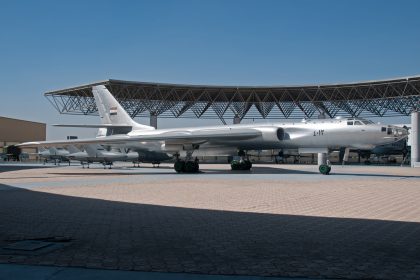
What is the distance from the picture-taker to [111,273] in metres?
4.86

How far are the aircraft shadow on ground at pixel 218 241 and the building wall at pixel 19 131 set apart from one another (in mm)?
63116

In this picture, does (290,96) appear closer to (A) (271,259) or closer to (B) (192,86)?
(B) (192,86)

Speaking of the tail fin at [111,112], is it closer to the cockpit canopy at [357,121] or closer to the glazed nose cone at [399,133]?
the cockpit canopy at [357,121]

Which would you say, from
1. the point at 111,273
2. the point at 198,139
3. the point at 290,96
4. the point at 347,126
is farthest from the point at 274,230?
the point at 290,96

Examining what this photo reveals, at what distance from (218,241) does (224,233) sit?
2.29 feet

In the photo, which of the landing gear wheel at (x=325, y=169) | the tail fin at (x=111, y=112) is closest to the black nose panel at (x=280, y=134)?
the landing gear wheel at (x=325, y=169)

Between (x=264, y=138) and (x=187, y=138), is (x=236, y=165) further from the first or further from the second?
(x=187, y=138)

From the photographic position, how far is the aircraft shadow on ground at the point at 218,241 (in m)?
5.23

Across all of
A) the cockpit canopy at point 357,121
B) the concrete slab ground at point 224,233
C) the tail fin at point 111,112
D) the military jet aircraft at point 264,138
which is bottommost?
the concrete slab ground at point 224,233

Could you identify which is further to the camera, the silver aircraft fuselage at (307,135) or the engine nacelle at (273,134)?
the engine nacelle at (273,134)

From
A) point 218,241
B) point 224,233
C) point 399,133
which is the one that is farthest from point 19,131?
point 218,241

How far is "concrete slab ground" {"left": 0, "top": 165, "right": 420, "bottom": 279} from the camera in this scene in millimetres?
5281

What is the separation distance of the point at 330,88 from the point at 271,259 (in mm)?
52503

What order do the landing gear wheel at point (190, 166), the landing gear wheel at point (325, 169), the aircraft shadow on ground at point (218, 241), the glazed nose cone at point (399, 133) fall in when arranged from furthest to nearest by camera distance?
the landing gear wheel at point (190, 166) < the landing gear wheel at point (325, 169) < the glazed nose cone at point (399, 133) < the aircraft shadow on ground at point (218, 241)
